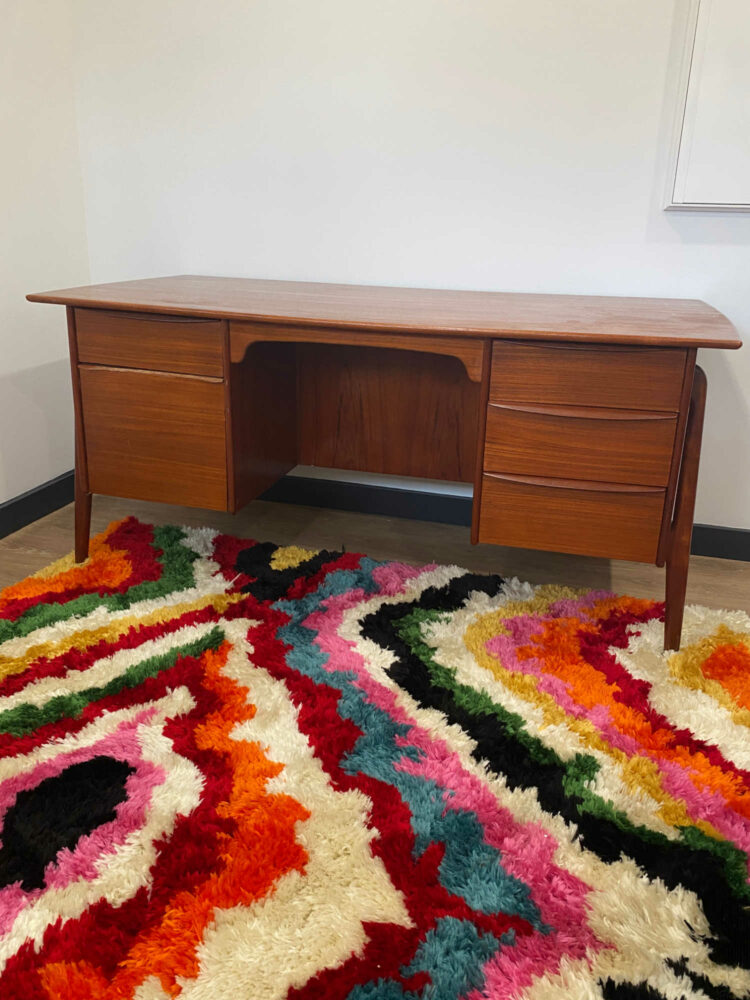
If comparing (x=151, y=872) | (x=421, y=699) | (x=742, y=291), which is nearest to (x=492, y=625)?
(x=421, y=699)

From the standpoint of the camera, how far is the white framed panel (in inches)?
68.2

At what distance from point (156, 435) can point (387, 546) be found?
2.37 ft

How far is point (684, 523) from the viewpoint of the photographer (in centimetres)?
156

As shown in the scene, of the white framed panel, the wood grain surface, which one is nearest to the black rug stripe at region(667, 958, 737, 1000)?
the wood grain surface

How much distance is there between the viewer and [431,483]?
2373 mm

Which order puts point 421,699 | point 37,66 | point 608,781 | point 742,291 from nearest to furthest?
point 608,781, point 421,699, point 742,291, point 37,66

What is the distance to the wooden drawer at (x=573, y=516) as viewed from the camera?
1.57m

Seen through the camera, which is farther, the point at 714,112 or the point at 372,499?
the point at 372,499

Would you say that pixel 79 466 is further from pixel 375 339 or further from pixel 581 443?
pixel 581 443

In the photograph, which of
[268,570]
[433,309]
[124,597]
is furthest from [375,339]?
[124,597]

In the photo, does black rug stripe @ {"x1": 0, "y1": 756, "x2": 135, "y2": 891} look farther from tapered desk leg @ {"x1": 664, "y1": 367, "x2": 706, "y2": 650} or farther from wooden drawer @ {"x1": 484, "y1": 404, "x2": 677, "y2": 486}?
tapered desk leg @ {"x1": 664, "y1": 367, "x2": 706, "y2": 650}

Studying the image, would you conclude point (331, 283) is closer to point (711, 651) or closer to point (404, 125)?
point (404, 125)

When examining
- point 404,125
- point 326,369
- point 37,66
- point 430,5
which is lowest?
point 326,369

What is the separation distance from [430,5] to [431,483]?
1279 millimetres
